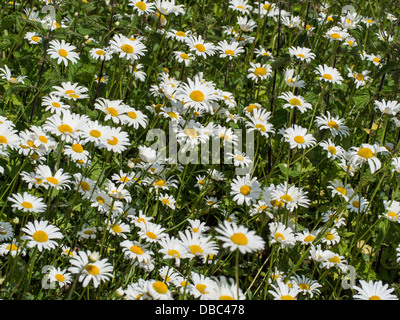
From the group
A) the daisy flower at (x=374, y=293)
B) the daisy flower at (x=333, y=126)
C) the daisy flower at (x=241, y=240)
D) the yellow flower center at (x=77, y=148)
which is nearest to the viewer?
the daisy flower at (x=241, y=240)

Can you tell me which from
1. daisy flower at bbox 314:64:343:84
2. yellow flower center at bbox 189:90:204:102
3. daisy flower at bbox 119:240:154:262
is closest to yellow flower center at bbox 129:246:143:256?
daisy flower at bbox 119:240:154:262

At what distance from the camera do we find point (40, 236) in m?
2.38

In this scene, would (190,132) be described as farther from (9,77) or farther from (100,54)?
(9,77)

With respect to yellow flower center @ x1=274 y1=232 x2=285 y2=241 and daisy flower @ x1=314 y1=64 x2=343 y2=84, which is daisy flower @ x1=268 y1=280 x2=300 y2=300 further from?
daisy flower @ x1=314 y1=64 x2=343 y2=84

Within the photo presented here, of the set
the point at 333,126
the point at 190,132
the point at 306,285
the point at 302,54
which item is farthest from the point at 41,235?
the point at 302,54

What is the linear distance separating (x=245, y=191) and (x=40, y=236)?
4.29 feet

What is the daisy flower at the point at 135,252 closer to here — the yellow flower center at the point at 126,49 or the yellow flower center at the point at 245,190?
the yellow flower center at the point at 245,190

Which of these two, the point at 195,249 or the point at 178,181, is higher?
the point at 178,181

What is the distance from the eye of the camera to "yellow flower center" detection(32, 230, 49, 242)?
7.75 feet

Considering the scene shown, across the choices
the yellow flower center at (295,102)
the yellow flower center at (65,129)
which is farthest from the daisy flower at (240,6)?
the yellow flower center at (65,129)

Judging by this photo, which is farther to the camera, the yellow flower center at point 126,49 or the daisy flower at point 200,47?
the daisy flower at point 200,47

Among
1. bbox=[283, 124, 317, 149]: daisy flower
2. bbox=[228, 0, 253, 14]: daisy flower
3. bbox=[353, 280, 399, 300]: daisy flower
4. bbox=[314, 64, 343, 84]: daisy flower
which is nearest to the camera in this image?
bbox=[353, 280, 399, 300]: daisy flower

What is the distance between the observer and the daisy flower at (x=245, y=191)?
312cm
